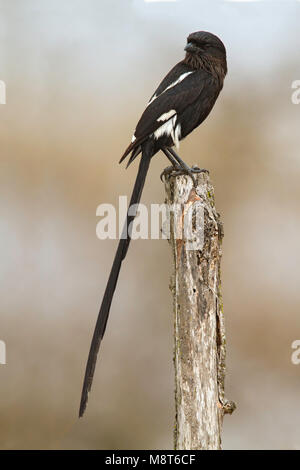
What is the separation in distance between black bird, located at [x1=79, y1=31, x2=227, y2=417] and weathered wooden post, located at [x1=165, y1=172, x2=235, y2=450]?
200mm

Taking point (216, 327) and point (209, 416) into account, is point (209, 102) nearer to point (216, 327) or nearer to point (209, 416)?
point (216, 327)

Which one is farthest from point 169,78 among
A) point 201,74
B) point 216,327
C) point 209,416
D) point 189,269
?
point 209,416

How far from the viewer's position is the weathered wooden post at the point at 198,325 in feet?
4.50

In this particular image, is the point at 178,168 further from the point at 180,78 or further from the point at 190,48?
the point at 190,48

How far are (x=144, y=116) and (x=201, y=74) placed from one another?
0.29 meters

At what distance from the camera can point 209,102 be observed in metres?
1.80

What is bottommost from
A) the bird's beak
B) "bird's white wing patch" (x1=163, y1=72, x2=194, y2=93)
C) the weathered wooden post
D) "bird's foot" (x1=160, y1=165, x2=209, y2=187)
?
the weathered wooden post

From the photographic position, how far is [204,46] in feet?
6.03

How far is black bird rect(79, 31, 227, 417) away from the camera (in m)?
→ 1.68

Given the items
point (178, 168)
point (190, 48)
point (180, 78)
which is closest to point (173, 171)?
point (178, 168)

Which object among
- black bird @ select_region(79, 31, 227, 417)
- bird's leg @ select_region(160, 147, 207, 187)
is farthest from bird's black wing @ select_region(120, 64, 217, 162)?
bird's leg @ select_region(160, 147, 207, 187)

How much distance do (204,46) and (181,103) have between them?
30cm

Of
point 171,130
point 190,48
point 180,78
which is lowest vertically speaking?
point 171,130

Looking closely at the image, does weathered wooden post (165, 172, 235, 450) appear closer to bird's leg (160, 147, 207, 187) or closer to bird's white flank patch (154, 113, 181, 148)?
bird's leg (160, 147, 207, 187)
